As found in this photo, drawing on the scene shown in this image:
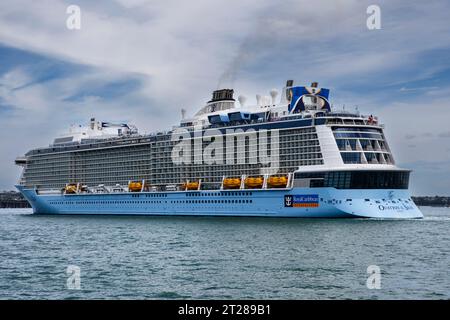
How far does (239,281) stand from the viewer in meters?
28.6

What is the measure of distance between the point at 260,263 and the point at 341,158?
130 feet

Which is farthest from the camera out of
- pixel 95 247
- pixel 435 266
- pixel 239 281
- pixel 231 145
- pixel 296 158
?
pixel 231 145

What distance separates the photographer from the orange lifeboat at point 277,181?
74688 mm

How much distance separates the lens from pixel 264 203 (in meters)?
75.2

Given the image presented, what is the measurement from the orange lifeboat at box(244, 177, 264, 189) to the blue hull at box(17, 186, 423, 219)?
1.06 metres

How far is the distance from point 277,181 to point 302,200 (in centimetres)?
532

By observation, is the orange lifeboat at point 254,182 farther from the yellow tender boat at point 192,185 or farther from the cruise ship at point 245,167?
the yellow tender boat at point 192,185

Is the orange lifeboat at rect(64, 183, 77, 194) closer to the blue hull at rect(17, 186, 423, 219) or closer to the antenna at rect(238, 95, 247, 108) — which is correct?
the blue hull at rect(17, 186, 423, 219)

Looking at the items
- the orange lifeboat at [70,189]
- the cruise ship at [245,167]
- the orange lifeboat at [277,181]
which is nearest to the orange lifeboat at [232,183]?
the cruise ship at [245,167]

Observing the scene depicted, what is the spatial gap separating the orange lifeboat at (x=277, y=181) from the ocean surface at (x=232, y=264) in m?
19.5

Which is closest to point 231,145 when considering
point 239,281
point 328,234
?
point 328,234

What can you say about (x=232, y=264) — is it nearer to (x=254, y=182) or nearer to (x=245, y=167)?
(x=254, y=182)

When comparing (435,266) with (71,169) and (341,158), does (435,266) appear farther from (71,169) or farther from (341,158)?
(71,169)

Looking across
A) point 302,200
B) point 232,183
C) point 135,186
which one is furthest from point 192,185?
point 302,200
